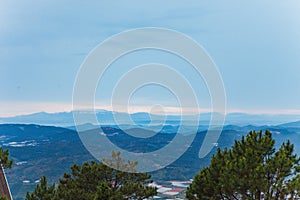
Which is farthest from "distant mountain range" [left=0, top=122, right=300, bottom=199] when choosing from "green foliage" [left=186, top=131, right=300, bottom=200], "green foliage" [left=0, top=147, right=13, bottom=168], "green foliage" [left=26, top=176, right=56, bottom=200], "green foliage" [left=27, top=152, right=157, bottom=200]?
"green foliage" [left=186, top=131, right=300, bottom=200]

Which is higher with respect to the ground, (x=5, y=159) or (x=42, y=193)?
(x=5, y=159)

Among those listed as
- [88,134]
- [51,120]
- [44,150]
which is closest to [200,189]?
[88,134]

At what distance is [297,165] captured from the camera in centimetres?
972

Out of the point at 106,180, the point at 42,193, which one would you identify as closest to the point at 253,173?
the point at 106,180

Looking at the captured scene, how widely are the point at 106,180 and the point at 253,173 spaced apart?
6061 mm

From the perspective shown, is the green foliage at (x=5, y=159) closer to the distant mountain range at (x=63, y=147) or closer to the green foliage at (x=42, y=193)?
the green foliage at (x=42, y=193)

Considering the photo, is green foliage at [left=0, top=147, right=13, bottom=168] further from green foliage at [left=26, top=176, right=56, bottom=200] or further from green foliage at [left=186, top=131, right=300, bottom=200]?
green foliage at [left=186, top=131, right=300, bottom=200]

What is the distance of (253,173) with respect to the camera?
9.16 metres

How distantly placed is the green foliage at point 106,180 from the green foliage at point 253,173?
2.99m

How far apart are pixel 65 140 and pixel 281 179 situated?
1593 inches

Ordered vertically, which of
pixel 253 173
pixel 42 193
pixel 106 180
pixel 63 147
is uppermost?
pixel 253 173

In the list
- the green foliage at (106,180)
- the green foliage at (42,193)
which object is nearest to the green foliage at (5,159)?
the green foliage at (42,193)

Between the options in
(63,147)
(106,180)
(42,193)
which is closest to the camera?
(42,193)

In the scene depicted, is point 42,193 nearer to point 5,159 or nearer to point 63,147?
point 5,159
